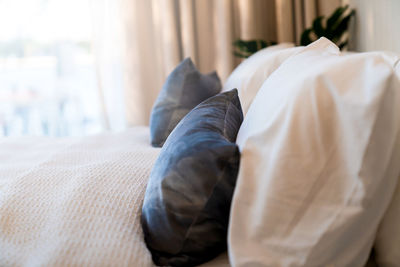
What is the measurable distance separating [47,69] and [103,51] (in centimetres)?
44

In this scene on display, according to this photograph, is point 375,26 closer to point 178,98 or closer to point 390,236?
point 178,98

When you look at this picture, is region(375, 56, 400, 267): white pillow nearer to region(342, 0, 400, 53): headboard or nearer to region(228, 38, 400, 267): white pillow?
region(228, 38, 400, 267): white pillow

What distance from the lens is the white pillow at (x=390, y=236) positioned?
66 centimetres

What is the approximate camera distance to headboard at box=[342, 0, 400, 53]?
132 centimetres

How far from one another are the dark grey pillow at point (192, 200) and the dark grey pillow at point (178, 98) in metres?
0.67

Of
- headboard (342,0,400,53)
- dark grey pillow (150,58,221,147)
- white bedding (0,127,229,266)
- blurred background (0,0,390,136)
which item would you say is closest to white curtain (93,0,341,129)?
blurred background (0,0,390,136)

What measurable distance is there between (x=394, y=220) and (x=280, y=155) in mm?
216

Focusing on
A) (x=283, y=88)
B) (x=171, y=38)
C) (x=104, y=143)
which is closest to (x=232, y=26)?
(x=171, y=38)

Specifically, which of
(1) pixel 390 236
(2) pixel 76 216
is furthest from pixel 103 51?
(1) pixel 390 236

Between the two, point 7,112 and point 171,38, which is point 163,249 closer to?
point 171,38

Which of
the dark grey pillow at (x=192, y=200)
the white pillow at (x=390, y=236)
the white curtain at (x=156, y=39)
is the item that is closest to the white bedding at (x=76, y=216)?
the dark grey pillow at (x=192, y=200)

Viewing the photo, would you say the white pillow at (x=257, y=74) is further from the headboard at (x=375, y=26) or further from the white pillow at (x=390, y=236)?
the white pillow at (x=390, y=236)

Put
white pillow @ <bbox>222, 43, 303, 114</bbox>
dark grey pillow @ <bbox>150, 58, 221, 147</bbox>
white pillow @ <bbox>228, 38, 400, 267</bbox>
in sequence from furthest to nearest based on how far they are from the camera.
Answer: dark grey pillow @ <bbox>150, 58, 221, 147</bbox>
white pillow @ <bbox>222, 43, 303, 114</bbox>
white pillow @ <bbox>228, 38, 400, 267</bbox>

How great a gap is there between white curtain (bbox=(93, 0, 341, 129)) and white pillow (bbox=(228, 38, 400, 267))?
6.09 feet
